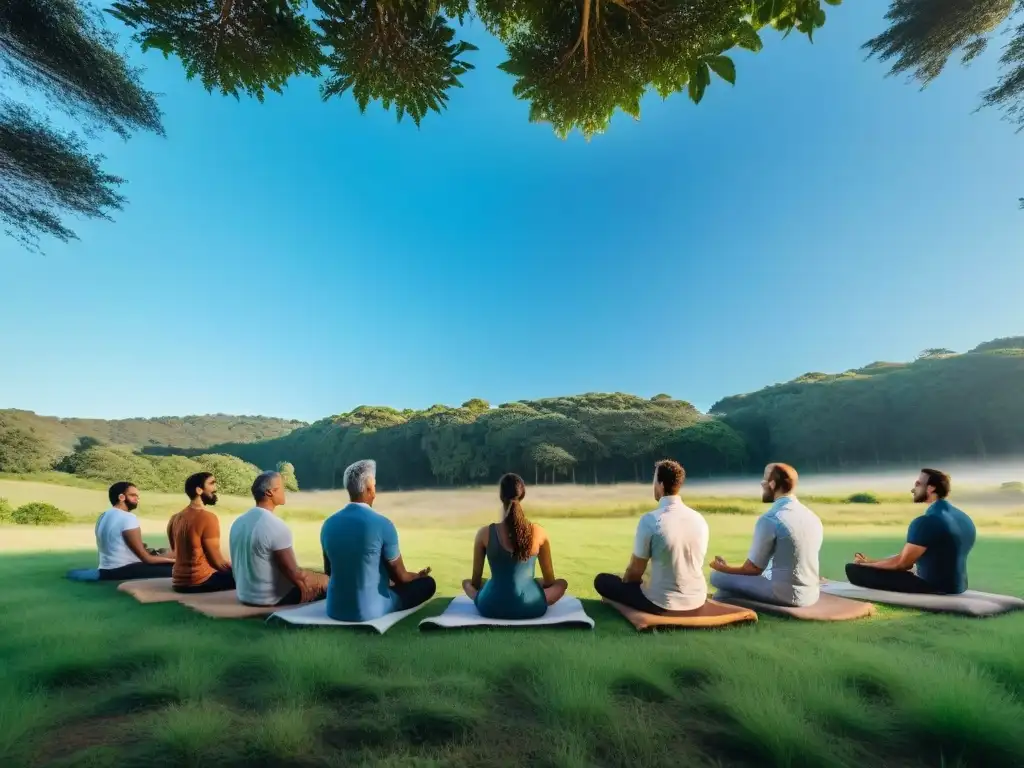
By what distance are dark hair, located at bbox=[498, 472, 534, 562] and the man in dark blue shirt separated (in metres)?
3.90

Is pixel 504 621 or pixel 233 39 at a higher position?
pixel 233 39

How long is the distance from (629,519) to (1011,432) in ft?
28.9

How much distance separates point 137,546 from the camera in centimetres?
607

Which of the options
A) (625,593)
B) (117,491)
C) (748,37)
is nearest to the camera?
(748,37)

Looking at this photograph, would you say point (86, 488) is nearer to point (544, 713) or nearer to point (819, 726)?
point (544, 713)

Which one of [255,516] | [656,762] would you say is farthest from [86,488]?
[656,762]

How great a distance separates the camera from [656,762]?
2092 mm

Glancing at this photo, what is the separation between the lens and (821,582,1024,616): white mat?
446 centimetres

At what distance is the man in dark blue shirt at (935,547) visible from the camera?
15.9 feet

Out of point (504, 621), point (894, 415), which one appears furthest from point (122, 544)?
point (894, 415)

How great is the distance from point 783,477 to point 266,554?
16.1ft

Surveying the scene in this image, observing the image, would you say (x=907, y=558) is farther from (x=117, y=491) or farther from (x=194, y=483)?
(x=117, y=491)

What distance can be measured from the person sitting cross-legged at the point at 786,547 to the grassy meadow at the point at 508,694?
0.43m

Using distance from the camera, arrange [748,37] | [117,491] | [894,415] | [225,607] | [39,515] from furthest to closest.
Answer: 1. [894,415]
2. [39,515]
3. [117,491]
4. [225,607]
5. [748,37]
